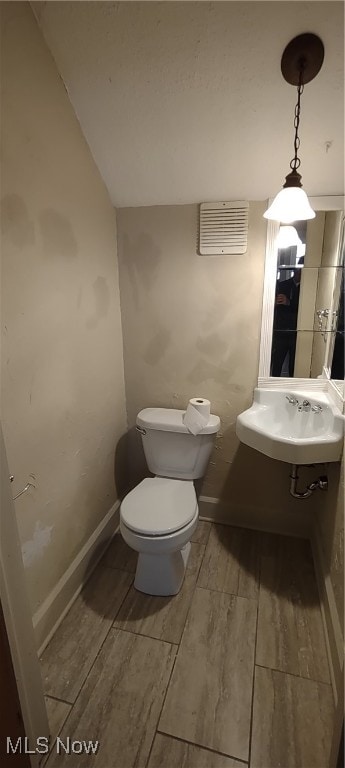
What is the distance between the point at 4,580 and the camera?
0.83 meters

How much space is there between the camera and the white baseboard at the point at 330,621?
1.17 m

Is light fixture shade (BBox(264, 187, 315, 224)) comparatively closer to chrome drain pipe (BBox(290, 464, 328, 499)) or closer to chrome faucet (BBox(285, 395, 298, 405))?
chrome faucet (BBox(285, 395, 298, 405))

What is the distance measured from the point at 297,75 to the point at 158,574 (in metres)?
1.97

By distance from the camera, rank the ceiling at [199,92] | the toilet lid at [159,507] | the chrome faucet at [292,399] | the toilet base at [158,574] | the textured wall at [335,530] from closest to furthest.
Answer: the ceiling at [199,92], the textured wall at [335,530], the toilet lid at [159,507], the toilet base at [158,574], the chrome faucet at [292,399]

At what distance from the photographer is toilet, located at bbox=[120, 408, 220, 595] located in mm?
1401

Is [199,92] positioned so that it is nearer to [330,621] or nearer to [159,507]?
[159,507]

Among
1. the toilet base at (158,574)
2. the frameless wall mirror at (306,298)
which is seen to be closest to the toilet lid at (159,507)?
the toilet base at (158,574)

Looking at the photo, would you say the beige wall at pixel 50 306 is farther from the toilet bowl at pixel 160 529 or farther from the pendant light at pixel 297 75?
the pendant light at pixel 297 75

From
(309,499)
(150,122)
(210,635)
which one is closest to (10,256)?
(150,122)

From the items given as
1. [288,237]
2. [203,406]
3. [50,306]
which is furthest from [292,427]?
[50,306]

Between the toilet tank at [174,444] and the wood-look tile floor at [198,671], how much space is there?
1.59 feet

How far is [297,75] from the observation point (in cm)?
106

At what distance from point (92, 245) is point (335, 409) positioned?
4.28 feet
